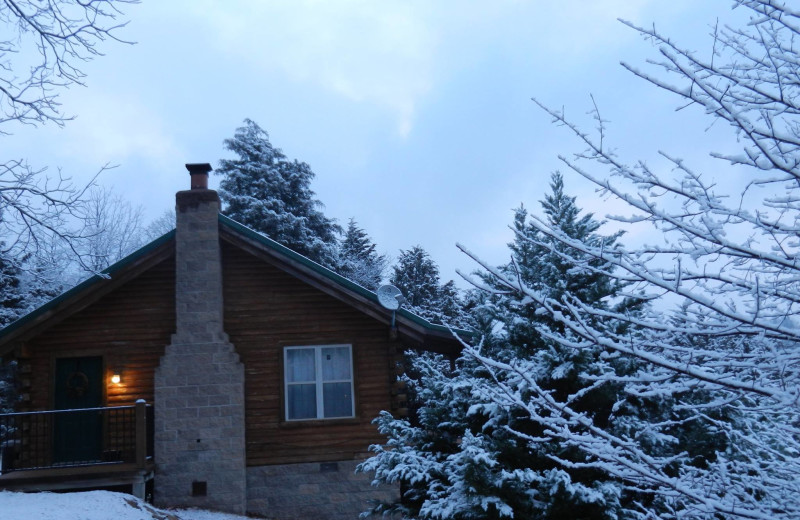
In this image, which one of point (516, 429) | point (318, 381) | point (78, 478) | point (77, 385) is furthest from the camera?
point (318, 381)

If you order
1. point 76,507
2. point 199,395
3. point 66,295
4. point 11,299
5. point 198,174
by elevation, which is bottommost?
point 76,507

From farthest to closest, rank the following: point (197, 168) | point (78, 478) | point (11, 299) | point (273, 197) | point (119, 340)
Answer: point (273, 197) → point (11, 299) → point (197, 168) → point (119, 340) → point (78, 478)

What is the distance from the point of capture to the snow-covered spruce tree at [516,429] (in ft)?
23.2

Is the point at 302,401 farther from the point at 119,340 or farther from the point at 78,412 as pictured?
the point at 78,412

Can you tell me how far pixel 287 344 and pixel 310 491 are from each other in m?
2.85

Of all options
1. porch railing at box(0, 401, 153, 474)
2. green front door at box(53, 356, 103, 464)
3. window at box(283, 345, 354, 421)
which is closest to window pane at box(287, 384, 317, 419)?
window at box(283, 345, 354, 421)

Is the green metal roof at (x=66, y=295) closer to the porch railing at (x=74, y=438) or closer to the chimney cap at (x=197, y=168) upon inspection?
the porch railing at (x=74, y=438)

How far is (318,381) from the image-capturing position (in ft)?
44.4

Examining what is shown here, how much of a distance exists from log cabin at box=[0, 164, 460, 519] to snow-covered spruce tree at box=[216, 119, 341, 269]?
14.7m

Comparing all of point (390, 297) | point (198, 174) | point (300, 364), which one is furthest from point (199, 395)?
point (198, 174)

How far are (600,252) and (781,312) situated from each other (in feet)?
2.82

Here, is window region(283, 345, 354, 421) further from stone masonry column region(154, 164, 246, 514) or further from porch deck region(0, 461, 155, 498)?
porch deck region(0, 461, 155, 498)

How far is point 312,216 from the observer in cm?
3044

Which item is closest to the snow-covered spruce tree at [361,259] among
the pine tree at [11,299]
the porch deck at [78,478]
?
the pine tree at [11,299]
